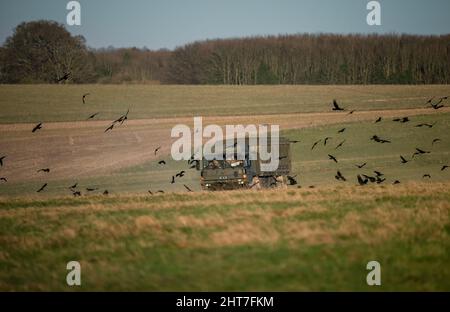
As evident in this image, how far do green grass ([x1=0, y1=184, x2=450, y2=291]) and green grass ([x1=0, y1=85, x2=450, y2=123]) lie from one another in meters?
49.2

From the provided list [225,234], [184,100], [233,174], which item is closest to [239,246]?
[225,234]

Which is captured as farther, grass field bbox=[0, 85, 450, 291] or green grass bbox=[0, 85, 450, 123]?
green grass bbox=[0, 85, 450, 123]

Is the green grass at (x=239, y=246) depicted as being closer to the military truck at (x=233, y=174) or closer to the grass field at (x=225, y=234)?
the grass field at (x=225, y=234)

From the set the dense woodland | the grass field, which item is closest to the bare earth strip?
the grass field

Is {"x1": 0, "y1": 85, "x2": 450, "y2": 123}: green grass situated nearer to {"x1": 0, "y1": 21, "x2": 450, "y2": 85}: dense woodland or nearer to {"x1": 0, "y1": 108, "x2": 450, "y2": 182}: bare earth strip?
{"x1": 0, "y1": 108, "x2": 450, "y2": 182}: bare earth strip

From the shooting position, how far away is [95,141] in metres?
51.8

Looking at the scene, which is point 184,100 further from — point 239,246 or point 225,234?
point 239,246

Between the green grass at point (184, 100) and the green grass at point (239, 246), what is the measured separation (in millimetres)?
49217

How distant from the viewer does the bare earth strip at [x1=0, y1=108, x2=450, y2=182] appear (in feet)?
138

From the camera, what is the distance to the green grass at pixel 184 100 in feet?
221

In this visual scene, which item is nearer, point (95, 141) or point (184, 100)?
point (95, 141)

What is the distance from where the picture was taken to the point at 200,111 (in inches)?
2714

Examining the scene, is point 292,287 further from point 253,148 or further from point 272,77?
point 272,77

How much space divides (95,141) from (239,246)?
136ft
